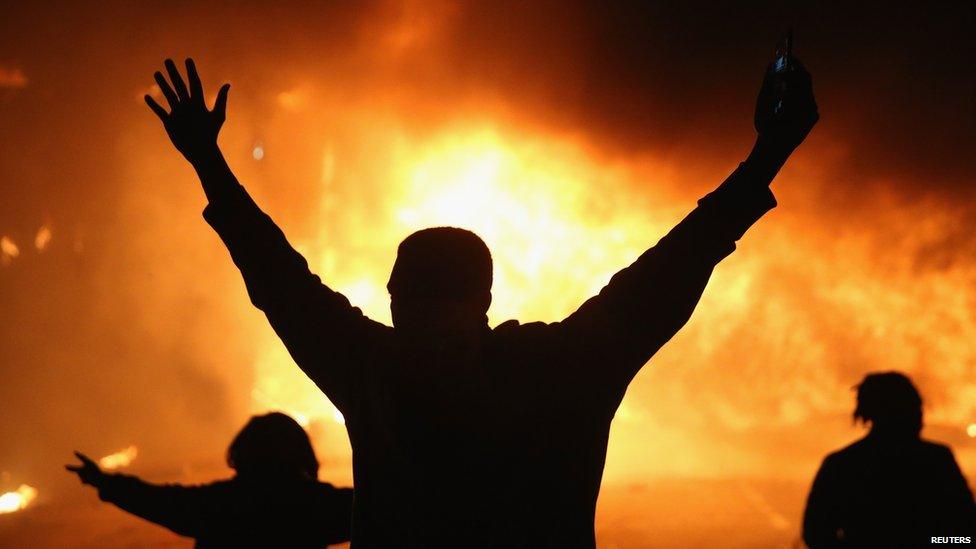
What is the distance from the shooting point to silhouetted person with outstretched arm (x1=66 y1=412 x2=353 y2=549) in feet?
12.3

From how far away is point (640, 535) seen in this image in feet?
185

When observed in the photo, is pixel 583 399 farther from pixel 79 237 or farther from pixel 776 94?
pixel 79 237

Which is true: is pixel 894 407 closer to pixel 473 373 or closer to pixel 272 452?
pixel 272 452

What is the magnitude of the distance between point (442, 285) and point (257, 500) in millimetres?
3193

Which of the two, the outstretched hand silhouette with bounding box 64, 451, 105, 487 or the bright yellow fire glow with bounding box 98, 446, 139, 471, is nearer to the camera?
the outstretched hand silhouette with bounding box 64, 451, 105, 487

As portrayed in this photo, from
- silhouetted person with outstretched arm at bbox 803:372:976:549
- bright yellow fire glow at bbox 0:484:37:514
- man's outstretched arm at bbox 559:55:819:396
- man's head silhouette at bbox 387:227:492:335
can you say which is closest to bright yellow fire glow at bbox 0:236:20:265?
bright yellow fire glow at bbox 0:484:37:514

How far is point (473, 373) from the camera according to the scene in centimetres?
129

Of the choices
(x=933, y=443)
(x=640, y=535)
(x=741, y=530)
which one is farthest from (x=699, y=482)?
(x=933, y=443)

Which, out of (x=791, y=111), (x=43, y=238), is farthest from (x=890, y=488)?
(x=43, y=238)

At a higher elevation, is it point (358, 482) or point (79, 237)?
point (79, 237)

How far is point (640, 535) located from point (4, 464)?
1850 inches

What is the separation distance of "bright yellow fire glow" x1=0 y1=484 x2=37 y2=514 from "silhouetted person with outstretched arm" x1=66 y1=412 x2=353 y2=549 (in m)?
31.9

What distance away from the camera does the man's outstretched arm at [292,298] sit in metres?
1.40

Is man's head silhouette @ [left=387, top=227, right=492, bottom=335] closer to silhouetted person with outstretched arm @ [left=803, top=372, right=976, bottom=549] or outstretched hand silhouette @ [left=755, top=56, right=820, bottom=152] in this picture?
outstretched hand silhouette @ [left=755, top=56, right=820, bottom=152]
